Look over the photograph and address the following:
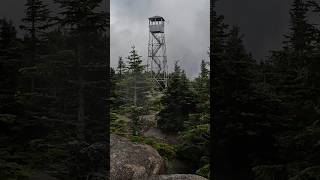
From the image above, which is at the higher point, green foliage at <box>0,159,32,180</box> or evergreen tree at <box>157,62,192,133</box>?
evergreen tree at <box>157,62,192,133</box>

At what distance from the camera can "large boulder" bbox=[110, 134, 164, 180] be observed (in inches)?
439

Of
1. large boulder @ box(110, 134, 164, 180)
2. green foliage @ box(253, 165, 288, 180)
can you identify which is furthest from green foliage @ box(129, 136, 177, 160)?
green foliage @ box(253, 165, 288, 180)

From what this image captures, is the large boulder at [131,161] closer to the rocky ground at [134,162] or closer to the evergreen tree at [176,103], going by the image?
the rocky ground at [134,162]

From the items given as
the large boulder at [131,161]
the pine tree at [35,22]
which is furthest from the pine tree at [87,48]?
the large boulder at [131,161]

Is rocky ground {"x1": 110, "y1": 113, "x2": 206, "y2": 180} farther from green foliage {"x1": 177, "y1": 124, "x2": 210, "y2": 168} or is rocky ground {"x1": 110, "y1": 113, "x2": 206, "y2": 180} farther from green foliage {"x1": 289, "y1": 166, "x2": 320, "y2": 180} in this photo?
green foliage {"x1": 289, "y1": 166, "x2": 320, "y2": 180}

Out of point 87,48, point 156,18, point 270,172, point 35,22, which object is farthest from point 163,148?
point 35,22

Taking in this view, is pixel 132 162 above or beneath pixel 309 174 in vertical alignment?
beneath

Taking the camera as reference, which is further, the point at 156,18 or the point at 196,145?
the point at 156,18

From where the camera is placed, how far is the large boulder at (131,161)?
11.1 m

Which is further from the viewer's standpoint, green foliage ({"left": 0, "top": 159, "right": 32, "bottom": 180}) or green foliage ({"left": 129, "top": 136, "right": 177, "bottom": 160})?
green foliage ({"left": 129, "top": 136, "right": 177, "bottom": 160})

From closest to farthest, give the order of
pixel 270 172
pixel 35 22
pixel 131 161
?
1. pixel 270 172
2. pixel 35 22
3. pixel 131 161

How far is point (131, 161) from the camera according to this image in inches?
444

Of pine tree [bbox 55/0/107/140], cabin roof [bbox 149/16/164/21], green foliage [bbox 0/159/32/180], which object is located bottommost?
green foliage [bbox 0/159/32/180]

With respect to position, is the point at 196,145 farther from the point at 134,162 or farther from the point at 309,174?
the point at 309,174
